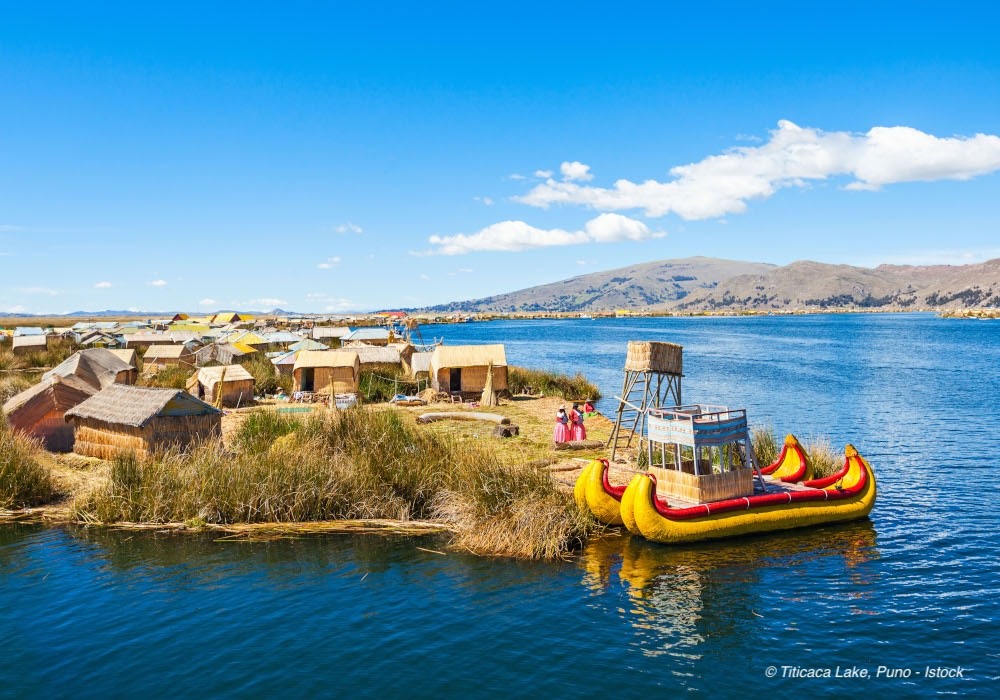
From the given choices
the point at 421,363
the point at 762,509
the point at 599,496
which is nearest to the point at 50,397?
the point at 599,496

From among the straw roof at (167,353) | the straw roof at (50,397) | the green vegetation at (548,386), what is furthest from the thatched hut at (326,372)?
the straw roof at (167,353)

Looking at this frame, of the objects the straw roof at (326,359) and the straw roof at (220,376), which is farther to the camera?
the straw roof at (326,359)

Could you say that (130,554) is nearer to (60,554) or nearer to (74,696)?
(60,554)

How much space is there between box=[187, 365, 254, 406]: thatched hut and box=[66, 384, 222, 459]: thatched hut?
10529 millimetres

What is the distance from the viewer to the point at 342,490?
17.2 metres

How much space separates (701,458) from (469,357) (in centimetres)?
2112

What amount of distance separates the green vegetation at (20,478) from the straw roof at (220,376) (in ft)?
49.5

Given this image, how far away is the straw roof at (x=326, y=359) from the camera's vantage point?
124 feet

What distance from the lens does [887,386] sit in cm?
4603

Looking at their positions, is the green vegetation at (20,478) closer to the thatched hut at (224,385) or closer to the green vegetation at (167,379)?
the thatched hut at (224,385)

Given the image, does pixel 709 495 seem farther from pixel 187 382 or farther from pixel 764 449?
pixel 187 382

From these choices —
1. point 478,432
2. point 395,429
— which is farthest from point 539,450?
point 395,429

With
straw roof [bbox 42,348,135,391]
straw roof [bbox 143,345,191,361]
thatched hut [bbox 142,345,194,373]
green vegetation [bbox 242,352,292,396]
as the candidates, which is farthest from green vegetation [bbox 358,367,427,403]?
straw roof [bbox 143,345,191,361]

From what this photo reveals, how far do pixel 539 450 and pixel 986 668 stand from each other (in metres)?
13.8
